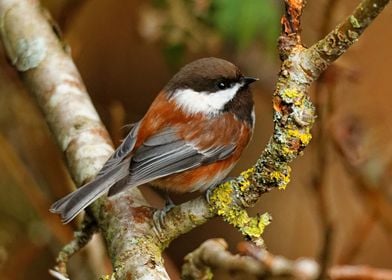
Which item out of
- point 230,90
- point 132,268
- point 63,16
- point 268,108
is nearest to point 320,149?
point 230,90

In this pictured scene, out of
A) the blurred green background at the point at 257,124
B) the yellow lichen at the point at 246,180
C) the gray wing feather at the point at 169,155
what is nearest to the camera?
the yellow lichen at the point at 246,180

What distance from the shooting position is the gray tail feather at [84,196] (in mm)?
2459

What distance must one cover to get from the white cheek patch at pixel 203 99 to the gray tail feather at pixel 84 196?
19.4 inches

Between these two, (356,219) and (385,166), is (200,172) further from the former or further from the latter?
(356,219)

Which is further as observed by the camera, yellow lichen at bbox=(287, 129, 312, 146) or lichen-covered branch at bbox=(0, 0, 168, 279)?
lichen-covered branch at bbox=(0, 0, 168, 279)

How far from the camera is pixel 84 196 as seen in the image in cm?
247

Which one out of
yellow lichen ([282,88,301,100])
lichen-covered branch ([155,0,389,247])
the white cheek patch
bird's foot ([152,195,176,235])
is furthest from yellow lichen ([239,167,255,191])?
the white cheek patch

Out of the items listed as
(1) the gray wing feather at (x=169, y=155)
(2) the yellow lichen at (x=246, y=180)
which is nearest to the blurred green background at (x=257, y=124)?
(2) the yellow lichen at (x=246, y=180)

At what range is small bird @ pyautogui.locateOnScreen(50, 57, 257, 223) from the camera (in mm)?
2791

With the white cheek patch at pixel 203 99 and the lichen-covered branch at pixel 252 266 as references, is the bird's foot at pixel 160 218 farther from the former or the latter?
the white cheek patch at pixel 203 99

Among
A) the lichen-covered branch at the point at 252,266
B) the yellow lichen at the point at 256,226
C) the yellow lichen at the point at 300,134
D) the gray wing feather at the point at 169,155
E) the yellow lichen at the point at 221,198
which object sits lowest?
the lichen-covered branch at the point at 252,266

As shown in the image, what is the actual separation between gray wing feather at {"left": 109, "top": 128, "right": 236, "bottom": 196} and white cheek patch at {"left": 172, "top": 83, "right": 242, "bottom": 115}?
0.14 metres

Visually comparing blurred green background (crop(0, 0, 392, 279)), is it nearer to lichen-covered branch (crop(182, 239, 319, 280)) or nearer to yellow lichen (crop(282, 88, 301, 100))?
lichen-covered branch (crop(182, 239, 319, 280))

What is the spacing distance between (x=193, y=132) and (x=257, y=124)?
2.09m
